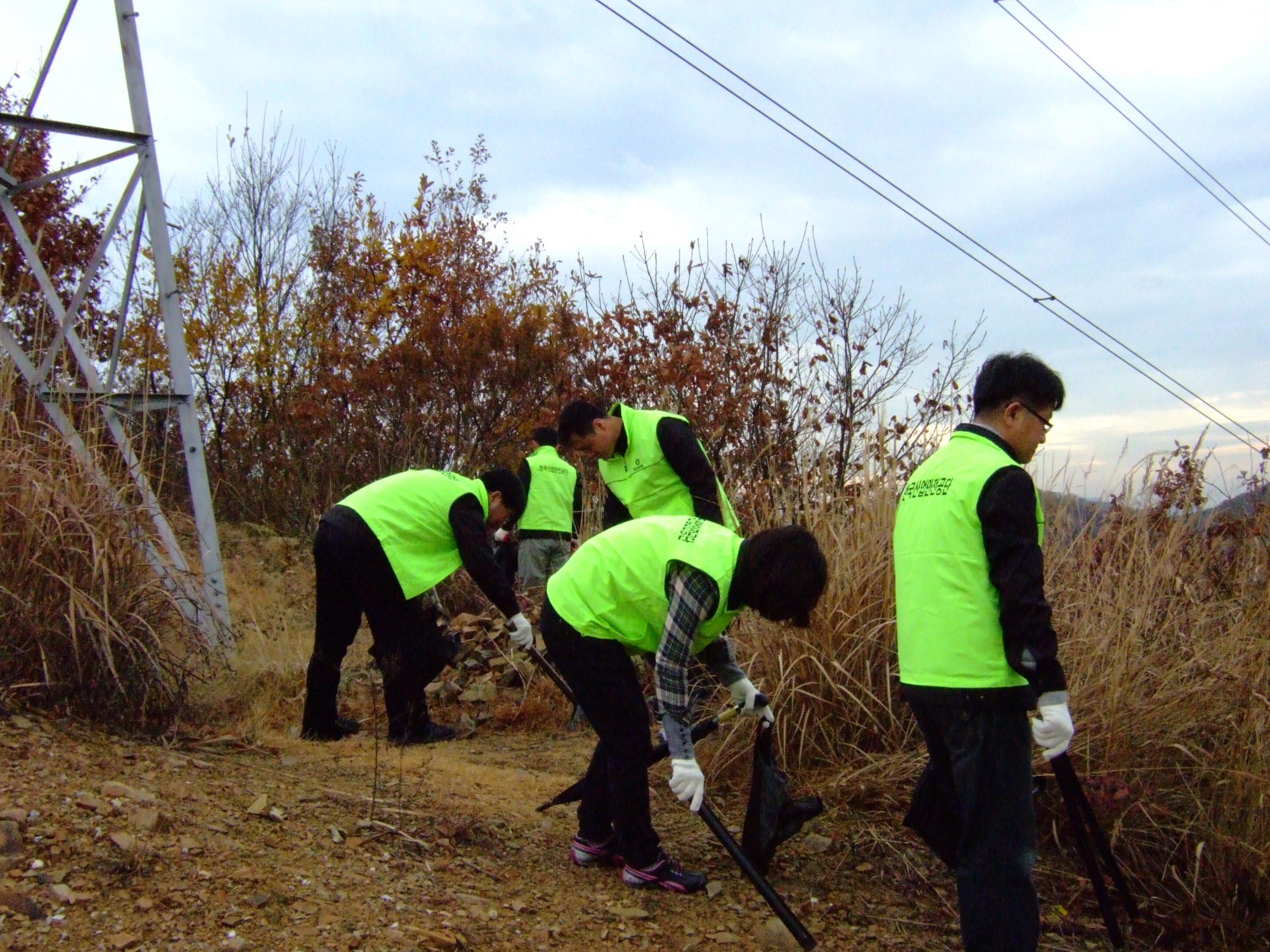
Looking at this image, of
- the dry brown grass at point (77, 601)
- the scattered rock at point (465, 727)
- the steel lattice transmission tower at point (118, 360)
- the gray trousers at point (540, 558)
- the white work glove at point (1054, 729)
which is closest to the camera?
the white work glove at point (1054, 729)

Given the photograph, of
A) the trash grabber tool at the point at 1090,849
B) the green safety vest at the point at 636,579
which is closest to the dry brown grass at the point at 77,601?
the green safety vest at the point at 636,579

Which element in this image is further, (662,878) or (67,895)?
(662,878)

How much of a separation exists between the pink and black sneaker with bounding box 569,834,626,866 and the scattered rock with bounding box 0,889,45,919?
5.27 ft

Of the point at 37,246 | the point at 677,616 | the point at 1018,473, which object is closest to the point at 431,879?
the point at 677,616

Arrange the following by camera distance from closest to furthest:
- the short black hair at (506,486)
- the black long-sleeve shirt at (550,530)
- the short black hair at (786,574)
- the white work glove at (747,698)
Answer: the short black hair at (786,574)
the white work glove at (747,698)
the short black hair at (506,486)
the black long-sleeve shirt at (550,530)

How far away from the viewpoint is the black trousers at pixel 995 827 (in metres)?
2.69

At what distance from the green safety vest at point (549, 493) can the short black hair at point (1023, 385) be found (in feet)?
15.4

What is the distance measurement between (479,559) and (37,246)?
281cm

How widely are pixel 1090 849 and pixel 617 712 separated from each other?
1532mm

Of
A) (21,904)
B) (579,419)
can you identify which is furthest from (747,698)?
(21,904)

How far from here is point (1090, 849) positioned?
3334 mm

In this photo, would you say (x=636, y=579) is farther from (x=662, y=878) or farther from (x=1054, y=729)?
(x=1054, y=729)

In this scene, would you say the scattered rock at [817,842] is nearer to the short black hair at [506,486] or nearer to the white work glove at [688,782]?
the white work glove at [688,782]

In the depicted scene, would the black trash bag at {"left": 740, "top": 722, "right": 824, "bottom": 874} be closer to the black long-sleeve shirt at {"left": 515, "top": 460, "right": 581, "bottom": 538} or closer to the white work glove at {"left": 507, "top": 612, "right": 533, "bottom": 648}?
the white work glove at {"left": 507, "top": 612, "right": 533, "bottom": 648}
